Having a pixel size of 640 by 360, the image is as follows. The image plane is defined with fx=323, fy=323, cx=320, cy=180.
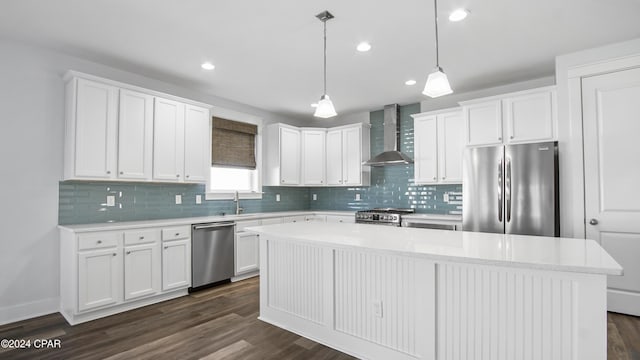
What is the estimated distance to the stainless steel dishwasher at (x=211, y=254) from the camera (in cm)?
404

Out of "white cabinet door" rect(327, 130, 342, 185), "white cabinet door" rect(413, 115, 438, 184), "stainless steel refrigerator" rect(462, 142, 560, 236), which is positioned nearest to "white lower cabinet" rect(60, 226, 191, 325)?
"white cabinet door" rect(327, 130, 342, 185)

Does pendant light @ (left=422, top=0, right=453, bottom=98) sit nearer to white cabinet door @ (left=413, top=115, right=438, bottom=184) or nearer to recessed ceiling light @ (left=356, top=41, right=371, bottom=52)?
recessed ceiling light @ (left=356, top=41, right=371, bottom=52)

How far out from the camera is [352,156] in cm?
Answer: 577

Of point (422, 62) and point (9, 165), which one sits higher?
point (422, 62)

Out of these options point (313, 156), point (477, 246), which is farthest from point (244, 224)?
point (477, 246)

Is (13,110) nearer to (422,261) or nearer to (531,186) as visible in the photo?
(422,261)

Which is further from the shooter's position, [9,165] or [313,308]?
[9,165]

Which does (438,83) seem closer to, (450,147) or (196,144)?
(450,147)

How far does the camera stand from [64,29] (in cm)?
292

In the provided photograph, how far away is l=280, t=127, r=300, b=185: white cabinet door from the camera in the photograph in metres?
5.69

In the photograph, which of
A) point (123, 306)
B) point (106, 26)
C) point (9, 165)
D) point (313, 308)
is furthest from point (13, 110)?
point (313, 308)

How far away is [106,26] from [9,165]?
1682 mm

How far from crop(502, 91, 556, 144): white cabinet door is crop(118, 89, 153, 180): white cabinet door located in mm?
4294

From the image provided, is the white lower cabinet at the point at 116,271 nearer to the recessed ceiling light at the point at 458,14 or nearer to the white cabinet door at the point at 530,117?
the recessed ceiling light at the point at 458,14
